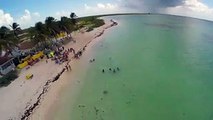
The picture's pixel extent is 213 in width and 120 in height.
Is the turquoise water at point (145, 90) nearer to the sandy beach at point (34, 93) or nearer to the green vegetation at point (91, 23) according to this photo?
the sandy beach at point (34, 93)

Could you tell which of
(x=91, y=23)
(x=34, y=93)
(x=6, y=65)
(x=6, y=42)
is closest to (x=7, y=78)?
(x=6, y=65)

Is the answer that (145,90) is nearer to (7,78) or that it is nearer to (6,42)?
(7,78)

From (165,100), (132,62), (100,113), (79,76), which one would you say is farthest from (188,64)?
(100,113)

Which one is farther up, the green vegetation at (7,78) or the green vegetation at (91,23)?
the green vegetation at (7,78)

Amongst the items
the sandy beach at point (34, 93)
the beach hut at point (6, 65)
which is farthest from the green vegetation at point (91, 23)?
the sandy beach at point (34, 93)

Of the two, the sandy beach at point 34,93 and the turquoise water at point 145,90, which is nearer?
the turquoise water at point 145,90

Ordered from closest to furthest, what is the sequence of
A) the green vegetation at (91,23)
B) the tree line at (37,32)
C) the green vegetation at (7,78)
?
the green vegetation at (7,78) → the tree line at (37,32) → the green vegetation at (91,23)
